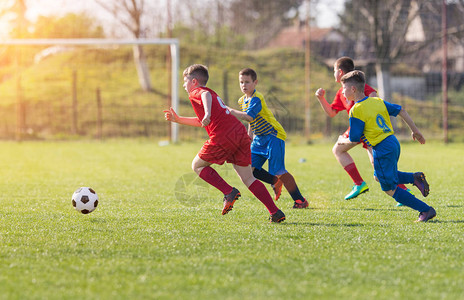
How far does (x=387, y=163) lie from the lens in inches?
215

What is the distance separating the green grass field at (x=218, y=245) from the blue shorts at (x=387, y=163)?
386 mm

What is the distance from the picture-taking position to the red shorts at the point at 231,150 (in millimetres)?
5523

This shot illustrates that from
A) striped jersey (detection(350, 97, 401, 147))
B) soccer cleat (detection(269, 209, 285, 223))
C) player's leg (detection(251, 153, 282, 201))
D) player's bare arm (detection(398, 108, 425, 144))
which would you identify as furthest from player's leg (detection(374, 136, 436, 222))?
player's leg (detection(251, 153, 282, 201))

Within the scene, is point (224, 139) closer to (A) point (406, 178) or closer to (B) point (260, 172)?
(B) point (260, 172)

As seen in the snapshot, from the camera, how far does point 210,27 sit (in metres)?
25.8

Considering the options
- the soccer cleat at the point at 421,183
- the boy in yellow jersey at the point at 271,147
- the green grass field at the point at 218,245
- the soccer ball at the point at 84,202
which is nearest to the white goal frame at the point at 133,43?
the green grass field at the point at 218,245

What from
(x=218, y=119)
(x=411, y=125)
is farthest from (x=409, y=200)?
(x=218, y=119)

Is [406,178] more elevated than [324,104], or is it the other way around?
[324,104]

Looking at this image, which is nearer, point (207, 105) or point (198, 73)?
point (207, 105)

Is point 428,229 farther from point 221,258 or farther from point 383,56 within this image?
point 383,56

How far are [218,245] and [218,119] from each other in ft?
4.79

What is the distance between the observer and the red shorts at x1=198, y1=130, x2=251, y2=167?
18.1 feet

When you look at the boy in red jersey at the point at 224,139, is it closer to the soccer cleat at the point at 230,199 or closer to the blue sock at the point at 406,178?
the soccer cleat at the point at 230,199

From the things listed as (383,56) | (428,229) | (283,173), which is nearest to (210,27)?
(383,56)
